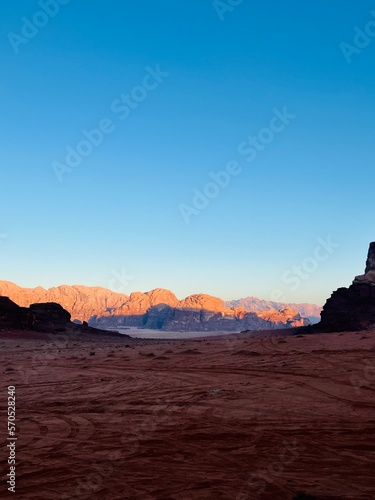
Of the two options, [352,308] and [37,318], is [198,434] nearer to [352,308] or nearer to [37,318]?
[352,308]

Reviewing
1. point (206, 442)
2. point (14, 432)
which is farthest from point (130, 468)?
point (14, 432)

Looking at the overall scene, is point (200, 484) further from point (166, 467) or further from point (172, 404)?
point (172, 404)

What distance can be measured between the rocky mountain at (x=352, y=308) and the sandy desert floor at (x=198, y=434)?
111 feet

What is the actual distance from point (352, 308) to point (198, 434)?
4365cm

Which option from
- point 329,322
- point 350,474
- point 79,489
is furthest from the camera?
point 329,322

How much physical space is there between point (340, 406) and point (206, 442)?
10.9 feet

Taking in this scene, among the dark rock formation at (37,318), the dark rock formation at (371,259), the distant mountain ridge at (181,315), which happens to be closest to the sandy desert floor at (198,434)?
the dark rock formation at (37,318)

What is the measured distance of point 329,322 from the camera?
4550cm

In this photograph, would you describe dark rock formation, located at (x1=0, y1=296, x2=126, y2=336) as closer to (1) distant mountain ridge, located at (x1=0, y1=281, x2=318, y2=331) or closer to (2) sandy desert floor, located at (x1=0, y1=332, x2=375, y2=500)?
(2) sandy desert floor, located at (x1=0, y1=332, x2=375, y2=500)

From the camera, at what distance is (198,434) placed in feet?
19.7

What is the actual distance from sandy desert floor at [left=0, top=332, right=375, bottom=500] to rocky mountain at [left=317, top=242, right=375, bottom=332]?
3392 centimetres

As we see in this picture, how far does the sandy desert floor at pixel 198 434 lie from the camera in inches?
169

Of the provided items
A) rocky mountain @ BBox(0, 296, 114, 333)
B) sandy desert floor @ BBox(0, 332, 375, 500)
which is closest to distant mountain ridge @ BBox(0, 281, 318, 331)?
rocky mountain @ BBox(0, 296, 114, 333)

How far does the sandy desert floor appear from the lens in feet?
14.1
